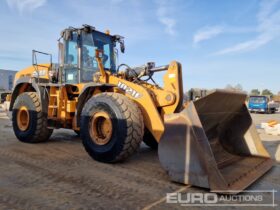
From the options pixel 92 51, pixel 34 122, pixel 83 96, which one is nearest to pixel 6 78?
pixel 34 122

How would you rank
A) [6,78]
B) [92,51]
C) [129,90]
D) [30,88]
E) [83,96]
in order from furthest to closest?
1. [6,78]
2. [30,88]
3. [92,51]
4. [83,96]
5. [129,90]

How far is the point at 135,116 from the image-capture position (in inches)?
181

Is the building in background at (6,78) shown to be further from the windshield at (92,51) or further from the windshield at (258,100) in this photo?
the windshield at (92,51)

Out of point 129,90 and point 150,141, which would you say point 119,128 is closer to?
point 129,90

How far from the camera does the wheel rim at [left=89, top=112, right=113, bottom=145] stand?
490cm

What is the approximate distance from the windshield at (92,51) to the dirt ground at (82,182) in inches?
70.4

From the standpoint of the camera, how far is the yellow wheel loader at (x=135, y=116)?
3.77 metres

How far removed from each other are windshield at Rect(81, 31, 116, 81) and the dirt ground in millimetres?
1787

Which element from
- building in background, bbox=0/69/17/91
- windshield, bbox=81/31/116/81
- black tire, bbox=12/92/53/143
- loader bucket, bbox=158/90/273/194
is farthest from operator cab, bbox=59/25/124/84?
building in background, bbox=0/69/17/91

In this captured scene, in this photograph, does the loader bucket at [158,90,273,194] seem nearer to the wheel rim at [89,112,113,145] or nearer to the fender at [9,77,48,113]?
the wheel rim at [89,112,113,145]

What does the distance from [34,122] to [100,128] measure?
2.24m

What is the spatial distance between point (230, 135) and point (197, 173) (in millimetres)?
1800

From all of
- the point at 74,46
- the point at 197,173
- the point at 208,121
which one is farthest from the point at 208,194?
the point at 74,46

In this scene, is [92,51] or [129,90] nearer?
[129,90]
